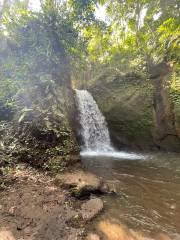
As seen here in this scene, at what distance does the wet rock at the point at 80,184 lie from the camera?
156 inches

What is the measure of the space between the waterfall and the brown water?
2.50 metres

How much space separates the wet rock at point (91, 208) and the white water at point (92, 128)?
5.37 metres

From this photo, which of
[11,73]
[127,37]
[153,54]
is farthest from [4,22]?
[127,37]

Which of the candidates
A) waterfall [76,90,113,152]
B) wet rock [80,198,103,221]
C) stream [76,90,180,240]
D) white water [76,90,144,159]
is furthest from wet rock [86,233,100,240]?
waterfall [76,90,113,152]

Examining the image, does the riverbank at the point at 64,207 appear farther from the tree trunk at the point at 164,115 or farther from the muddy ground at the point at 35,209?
the tree trunk at the point at 164,115

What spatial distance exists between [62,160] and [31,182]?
1.08m

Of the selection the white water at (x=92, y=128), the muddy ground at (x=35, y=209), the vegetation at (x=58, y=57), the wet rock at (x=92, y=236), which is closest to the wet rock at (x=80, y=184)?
the muddy ground at (x=35, y=209)

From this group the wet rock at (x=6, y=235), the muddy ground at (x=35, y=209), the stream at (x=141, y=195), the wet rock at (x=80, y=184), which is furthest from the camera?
the wet rock at (x=80, y=184)

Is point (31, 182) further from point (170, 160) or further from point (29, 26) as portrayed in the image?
point (29, 26)

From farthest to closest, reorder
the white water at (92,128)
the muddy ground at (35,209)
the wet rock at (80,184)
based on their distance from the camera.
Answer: the white water at (92,128) < the wet rock at (80,184) < the muddy ground at (35,209)

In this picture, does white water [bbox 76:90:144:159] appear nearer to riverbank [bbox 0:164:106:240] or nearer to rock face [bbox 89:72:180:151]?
rock face [bbox 89:72:180:151]

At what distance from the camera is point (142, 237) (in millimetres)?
2809

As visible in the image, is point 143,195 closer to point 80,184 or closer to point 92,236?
point 80,184

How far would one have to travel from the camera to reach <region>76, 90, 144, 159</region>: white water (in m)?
9.56
